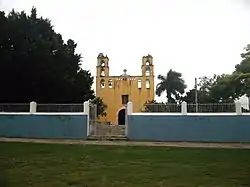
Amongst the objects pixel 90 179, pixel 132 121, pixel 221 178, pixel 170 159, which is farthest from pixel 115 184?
pixel 132 121

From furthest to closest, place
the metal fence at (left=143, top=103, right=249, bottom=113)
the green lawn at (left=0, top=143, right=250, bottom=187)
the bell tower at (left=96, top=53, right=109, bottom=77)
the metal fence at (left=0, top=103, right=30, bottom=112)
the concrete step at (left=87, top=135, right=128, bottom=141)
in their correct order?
the bell tower at (left=96, top=53, right=109, bottom=77) → the metal fence at (left=0, top=103, right=30, bottom=112) → the concrete step at (left=87, top=135, right=128, bottom=141) → the metal fence at (left=143, top=103, right=249, bottom=113) → the green lawn at (left=0, top=143, right=250, bottom=187)

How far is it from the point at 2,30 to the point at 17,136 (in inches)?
277

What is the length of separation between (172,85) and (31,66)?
79.4 feet

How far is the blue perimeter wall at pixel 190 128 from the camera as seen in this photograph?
17969mm

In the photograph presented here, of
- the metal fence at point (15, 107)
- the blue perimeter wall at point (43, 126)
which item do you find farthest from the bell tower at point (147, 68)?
the blue perimeter wall at point (43, 126)

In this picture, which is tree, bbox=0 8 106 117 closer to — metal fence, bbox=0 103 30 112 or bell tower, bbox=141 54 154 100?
metal fence, bbox=0 103 30 112

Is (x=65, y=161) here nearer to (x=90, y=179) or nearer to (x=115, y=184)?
(x=90, y=179)

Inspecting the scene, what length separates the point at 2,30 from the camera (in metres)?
22.7

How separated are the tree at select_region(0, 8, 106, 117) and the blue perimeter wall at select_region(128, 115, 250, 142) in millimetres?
6950

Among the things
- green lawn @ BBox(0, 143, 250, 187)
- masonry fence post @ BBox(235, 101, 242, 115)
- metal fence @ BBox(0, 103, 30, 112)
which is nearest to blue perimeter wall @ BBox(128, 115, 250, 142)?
masonry fence post @ BBox(235, 101, 242, 115)

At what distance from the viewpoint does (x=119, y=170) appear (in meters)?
8.59

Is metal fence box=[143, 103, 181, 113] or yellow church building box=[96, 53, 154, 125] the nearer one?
metal fence box=[143, 103, 181, 113]

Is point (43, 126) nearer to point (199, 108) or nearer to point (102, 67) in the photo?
point (199, 108)

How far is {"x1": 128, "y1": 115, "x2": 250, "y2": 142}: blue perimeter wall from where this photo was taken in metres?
18.0
